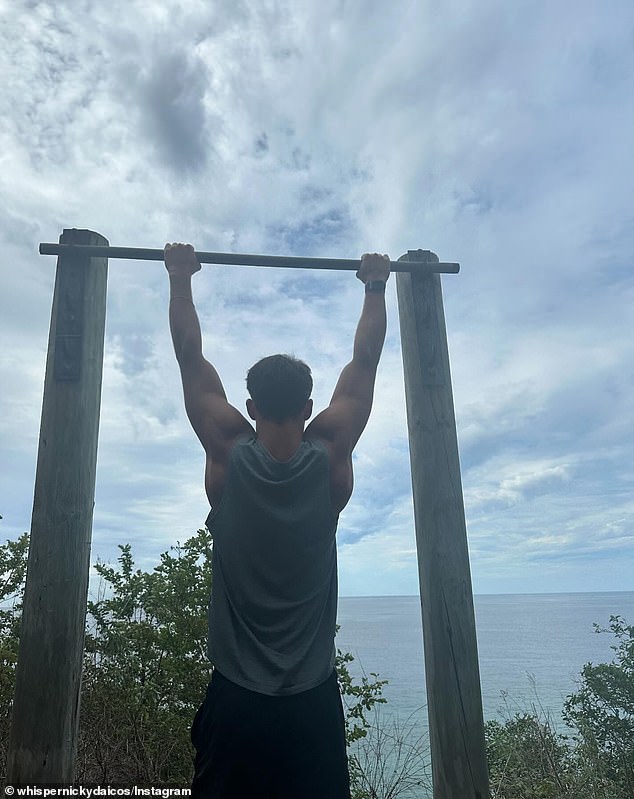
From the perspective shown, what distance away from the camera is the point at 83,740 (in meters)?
4.61

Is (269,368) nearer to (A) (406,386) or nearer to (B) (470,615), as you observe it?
(A) (406,386)

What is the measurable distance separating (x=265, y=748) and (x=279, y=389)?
37.3 inches

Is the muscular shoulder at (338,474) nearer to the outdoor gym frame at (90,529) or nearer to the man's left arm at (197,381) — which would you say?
the man's left arm at (197,381)

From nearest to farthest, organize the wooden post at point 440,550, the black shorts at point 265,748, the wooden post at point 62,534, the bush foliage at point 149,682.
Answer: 1. the black shorts at point 265,748
2. the wooden post at point 62,534
3. the wooden post at point 440,550
4. the bush foliage at point 149,682

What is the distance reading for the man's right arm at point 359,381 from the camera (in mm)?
1854

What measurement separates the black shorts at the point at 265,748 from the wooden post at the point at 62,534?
603 mm

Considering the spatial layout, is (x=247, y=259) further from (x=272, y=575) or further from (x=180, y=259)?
(x=272, y=575)

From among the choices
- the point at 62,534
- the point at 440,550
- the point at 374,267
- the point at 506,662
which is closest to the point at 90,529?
the point at 62,534

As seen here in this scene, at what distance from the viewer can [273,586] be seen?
165 cm

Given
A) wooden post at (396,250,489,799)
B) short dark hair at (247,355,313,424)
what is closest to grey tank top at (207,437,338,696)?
short dark hair at (247,355,313,424)

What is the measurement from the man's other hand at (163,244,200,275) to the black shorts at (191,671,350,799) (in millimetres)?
1374

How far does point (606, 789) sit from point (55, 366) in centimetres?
623

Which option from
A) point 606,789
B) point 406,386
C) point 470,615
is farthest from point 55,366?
point 606,789

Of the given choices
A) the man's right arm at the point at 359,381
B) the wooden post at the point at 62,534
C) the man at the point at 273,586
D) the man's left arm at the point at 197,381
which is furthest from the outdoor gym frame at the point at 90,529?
the man at the point at 273,586
